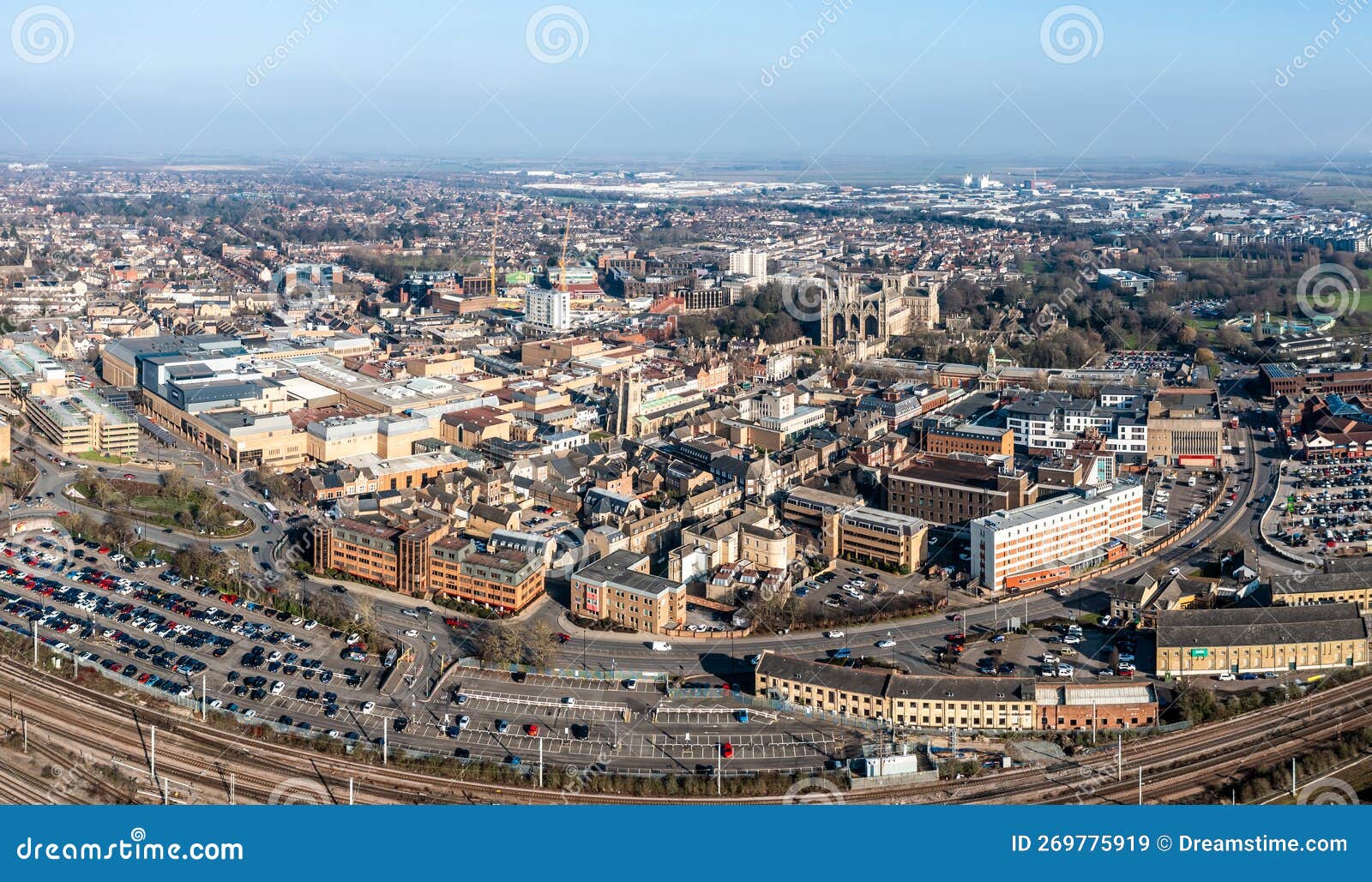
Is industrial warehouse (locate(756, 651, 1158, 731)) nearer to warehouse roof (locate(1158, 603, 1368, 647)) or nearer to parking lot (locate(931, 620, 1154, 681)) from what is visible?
parking lot (locate(931, 620, 1154, 681))

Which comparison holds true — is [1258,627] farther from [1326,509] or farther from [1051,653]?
[1326,509]

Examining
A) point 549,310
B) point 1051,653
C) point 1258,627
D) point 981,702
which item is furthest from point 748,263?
point 981,702

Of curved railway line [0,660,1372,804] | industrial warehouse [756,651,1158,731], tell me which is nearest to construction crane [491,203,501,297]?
curved railway line [0,660,1372,804]

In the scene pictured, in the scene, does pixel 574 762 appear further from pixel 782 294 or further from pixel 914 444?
pixel 782 294

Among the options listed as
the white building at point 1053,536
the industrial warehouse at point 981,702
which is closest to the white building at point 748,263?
the white building at point 1053,536

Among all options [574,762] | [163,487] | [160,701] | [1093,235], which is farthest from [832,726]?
[1093,235]

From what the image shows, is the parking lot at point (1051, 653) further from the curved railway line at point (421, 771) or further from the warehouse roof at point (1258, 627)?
the curved railway line at point (421, 771)
